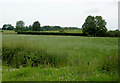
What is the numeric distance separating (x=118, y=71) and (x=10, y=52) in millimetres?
5005

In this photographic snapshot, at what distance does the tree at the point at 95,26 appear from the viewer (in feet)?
97.3

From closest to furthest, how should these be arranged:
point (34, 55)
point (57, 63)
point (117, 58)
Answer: point (117, 58) < point (57, 63) < point (34, 55)

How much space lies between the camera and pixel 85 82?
10.2 ft

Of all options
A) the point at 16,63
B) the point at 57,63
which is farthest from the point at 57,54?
the point at 16,63

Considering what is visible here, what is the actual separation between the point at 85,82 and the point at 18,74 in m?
2.01

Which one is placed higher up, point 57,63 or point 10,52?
Result: point 10,52

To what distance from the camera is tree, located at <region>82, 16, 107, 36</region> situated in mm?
29658

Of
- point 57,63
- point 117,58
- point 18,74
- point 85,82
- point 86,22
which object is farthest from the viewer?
point 86,22

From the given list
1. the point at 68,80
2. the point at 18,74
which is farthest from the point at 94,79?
the point at 18,74

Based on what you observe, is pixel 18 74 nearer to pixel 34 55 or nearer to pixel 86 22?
pixel 34 55

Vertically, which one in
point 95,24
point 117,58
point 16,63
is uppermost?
Answer: point 95,24

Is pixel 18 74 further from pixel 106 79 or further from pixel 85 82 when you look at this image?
pixel 106 79

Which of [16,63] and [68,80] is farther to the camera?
[16,63]

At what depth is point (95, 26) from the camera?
3033 centimetres
